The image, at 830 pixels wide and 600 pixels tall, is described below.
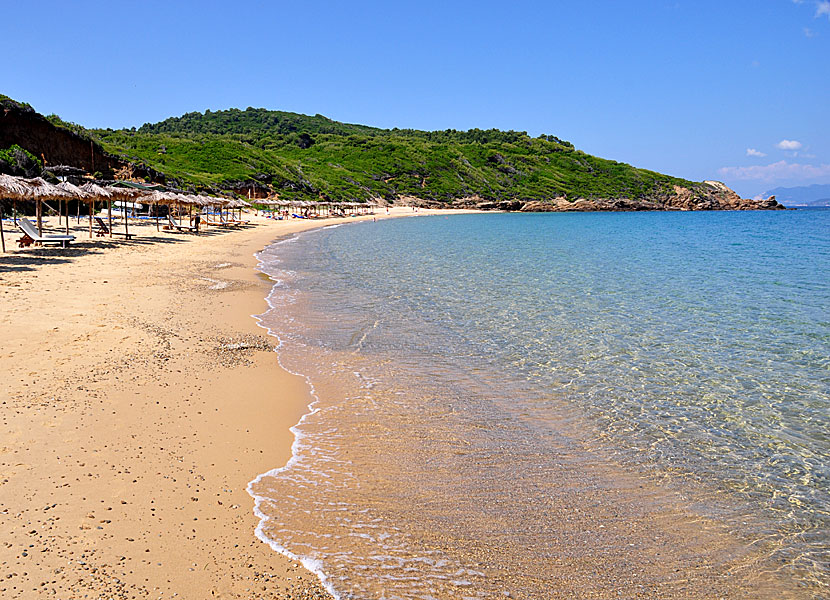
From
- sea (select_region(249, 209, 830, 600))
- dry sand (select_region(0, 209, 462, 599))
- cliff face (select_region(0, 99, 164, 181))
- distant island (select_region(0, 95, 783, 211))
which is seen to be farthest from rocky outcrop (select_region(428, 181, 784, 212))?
dry sand (select_region(0, 209, 462, 599))

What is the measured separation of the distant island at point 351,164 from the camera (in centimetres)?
4091

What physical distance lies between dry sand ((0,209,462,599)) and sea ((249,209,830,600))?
322mm

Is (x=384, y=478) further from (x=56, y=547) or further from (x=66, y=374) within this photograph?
(x=66, y=374)

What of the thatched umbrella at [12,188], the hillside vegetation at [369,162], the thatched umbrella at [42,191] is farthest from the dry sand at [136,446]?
the hillside vegetation at [369,162]

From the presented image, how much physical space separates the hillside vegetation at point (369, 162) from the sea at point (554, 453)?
50.0 metres

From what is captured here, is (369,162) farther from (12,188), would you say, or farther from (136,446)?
(136,446)

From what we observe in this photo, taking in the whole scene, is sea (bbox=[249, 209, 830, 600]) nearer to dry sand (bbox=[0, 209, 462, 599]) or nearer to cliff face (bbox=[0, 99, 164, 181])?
dry sand (bbox=[0, 209, 462, 599])

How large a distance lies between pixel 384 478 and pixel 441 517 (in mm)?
686

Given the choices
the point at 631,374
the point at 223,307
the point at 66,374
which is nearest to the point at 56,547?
the point at 66,374

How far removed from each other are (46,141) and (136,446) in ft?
131

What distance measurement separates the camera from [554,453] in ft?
16.1

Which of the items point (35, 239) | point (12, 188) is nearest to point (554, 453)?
point (12, 188)

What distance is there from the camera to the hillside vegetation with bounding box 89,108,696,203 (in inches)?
2657

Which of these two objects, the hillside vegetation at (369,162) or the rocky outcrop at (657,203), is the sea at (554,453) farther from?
the rocky outcrop at (657,203)
